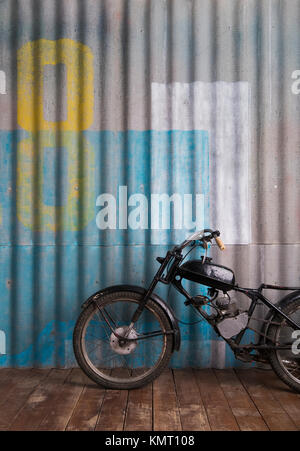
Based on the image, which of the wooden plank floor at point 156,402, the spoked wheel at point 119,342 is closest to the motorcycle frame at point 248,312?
the spoked wheel at point 119,342

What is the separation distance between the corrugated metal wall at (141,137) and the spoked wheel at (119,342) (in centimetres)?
34

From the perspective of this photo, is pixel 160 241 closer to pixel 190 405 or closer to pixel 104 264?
pixel 104 264

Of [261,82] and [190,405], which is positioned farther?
[261,82]

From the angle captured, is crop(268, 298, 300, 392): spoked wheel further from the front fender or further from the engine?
the front fender

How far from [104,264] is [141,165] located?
0.91 m

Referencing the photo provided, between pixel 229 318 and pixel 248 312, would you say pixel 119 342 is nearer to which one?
pixel 229 318

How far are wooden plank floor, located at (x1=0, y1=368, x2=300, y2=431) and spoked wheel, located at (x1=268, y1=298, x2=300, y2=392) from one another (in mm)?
109

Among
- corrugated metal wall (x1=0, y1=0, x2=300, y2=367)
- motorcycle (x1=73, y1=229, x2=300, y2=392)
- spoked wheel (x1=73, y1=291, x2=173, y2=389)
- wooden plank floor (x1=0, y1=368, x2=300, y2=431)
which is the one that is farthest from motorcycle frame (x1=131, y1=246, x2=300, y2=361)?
corrugated metal wall (x1=0, y1=0, x2=300, y2=367)

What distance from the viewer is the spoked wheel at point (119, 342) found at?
3.00 metres

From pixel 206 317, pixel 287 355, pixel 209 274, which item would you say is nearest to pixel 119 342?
pixel 206 317

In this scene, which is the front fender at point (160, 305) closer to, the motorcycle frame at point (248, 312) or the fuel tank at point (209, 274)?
the motorcycle frame at point (248, 312)
